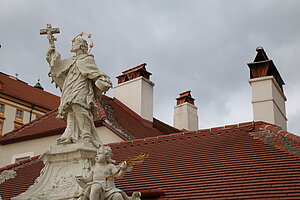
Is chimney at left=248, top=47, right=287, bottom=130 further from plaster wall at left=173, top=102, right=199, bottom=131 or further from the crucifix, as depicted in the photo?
plaster wall at left=173, top=102, right=199, bottom=131

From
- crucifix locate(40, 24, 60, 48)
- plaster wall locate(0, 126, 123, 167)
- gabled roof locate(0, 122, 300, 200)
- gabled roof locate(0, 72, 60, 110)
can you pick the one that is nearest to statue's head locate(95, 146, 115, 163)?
gabled roof locate(0, 122, 300, 200)

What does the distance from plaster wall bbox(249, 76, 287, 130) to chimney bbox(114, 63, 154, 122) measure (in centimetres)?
622

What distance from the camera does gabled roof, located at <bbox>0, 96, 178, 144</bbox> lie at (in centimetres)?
1657

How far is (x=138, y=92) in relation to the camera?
20.0m

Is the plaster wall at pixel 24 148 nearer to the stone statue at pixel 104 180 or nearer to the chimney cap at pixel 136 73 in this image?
the chimney cap at pixel 136 73

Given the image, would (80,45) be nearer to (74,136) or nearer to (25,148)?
(74,136)

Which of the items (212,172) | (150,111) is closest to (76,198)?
(212,172)

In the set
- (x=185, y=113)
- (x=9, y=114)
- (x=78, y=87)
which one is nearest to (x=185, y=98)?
(x=185, y=113)

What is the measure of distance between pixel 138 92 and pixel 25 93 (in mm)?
24761

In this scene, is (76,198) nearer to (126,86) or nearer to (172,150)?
(172,150)

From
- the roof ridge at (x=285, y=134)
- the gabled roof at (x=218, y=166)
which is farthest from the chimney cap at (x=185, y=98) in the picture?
the roof ridge at (x=285, y=134)

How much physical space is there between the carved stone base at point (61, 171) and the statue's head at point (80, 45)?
201cm

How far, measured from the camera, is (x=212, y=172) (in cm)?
915

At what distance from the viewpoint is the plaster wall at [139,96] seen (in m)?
19.8
